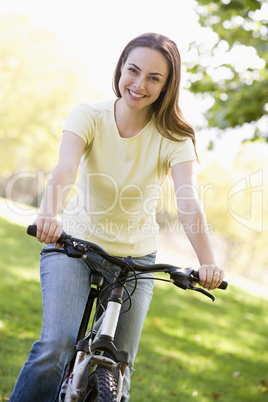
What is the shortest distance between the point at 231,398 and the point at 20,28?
1619 cm

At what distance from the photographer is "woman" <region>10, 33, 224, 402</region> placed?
7.99 feet

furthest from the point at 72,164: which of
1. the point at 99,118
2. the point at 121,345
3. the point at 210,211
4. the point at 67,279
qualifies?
the point at 210,211

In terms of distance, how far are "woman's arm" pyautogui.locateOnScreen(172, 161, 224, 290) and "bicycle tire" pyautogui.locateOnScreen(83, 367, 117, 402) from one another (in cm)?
75

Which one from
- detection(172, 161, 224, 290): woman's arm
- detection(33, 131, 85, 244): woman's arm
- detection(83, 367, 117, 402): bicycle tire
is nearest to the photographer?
detection(83, 367, 117, 402): bicycle tire

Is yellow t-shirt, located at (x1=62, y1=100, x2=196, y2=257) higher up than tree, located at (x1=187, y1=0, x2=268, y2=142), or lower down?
lower down

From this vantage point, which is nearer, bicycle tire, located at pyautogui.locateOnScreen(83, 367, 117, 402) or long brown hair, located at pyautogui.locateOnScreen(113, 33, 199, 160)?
bicycle tire, located at pyautogui.locateOnScreen(83, 367, 117, 402)

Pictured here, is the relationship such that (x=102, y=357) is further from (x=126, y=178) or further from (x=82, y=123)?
(x=82, y=123)

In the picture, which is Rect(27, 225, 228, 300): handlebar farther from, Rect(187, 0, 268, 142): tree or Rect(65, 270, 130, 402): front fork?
Rect(187, 0, 268, 142): tree

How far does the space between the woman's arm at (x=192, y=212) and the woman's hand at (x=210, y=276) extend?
194mm

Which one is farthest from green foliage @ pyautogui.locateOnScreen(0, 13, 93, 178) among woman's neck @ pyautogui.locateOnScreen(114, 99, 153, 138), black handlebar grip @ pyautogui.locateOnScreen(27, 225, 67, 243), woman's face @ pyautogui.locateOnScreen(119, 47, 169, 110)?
black handlebar grip @ pyautogui.locateOnScreen(27, 225, 67, 243)

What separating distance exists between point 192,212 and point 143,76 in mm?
779

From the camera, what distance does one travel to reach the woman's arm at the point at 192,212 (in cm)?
251

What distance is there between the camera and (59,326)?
228 centimetres

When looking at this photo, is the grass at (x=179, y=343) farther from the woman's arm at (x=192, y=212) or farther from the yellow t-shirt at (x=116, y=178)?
the woman's arm at (x=192, y=212)
